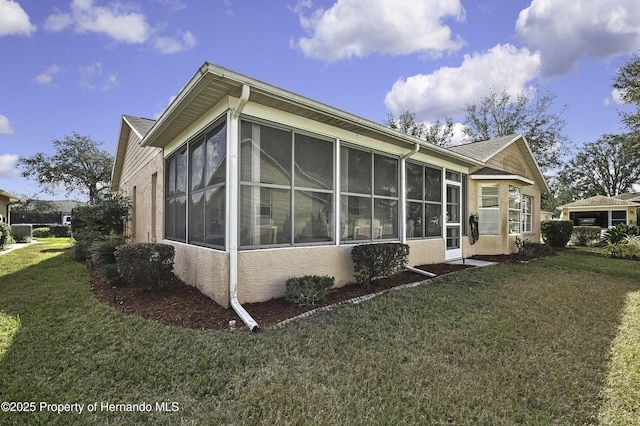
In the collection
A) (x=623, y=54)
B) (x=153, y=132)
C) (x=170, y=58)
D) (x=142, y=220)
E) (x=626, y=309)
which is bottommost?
(x=626, y=309)

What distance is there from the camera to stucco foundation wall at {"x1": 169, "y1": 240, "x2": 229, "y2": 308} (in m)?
4.91

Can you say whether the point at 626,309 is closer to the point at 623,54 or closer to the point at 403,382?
the point at 403,382

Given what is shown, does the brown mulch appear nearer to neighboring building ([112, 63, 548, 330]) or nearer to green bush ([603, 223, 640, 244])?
neighboring building ([112, 63, 548, 330])

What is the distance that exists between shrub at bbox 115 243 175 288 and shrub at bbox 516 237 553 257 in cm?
1099

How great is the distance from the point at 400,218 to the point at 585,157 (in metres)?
40.9

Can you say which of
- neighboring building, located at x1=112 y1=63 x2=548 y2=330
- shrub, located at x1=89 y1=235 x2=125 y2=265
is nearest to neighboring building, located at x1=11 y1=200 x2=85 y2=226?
shrub, located at x1=89 y1=235 x2=125 y2=265

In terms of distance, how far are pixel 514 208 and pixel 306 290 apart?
1030cm

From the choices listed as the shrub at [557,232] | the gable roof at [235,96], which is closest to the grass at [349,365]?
the gable roof at [235,96]

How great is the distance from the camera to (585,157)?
3753cm

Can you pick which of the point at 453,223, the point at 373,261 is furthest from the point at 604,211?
the point at 373,261

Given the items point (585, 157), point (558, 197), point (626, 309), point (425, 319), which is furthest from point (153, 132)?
point (558, 197)

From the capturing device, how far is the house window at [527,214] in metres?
14.3

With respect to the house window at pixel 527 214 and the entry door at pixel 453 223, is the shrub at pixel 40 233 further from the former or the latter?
the house window at pixel 527 214

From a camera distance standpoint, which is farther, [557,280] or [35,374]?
[557,280]
